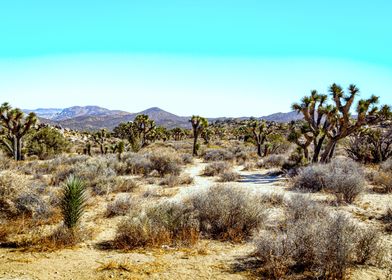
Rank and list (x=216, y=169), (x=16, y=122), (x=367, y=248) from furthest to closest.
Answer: (x=16, y=122) < (x=216, y=169) < (x=367, y=248)

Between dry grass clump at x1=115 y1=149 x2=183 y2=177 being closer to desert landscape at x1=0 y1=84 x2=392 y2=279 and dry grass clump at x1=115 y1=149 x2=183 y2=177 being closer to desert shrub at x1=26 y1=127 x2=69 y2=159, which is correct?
desert landscape at x1=0 y1=84 x2=392 y2=279

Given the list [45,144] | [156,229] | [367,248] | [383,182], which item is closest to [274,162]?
[383,182]

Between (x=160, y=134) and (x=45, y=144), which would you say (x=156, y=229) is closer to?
(x=45, y=144)

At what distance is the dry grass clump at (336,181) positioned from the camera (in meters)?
11.0

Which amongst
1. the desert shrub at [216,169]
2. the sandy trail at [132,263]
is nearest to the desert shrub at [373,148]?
the desert shrub at [216,169]

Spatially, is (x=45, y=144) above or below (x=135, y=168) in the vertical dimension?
above

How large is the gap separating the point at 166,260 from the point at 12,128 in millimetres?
24207

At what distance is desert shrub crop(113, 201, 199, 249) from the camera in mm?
6977

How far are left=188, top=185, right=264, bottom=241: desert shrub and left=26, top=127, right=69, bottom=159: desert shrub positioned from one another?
992 inches

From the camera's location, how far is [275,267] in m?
5.43

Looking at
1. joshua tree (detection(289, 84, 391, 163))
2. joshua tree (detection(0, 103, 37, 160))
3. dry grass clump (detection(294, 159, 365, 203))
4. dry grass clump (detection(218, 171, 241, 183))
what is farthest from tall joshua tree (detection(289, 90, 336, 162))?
joshua tree (detection(0, 103, 37, 160))

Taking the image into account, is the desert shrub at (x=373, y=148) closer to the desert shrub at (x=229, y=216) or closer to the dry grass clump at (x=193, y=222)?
the desert shrub at (x=229, y=216)

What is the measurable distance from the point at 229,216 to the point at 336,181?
18.5ft

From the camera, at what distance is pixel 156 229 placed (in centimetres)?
719
